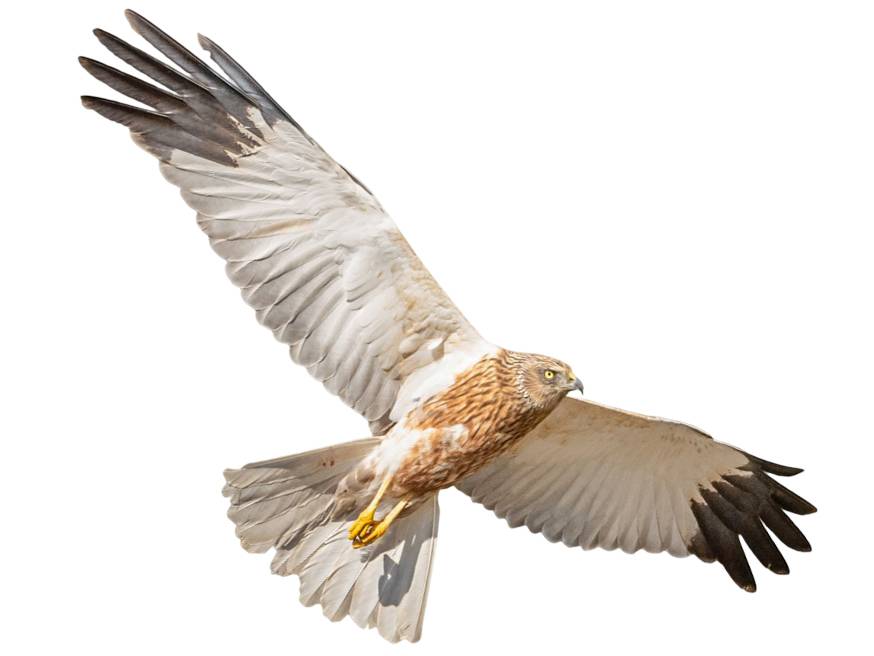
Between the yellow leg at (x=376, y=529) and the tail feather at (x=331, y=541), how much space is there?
21cm

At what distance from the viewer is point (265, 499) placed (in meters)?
7.48

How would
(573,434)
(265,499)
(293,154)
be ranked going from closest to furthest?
(293,154), (265,499), (573,434)

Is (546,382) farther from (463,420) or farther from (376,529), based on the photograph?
(376,529)

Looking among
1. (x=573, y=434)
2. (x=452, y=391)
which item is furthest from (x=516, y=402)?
(x=573, y=434)

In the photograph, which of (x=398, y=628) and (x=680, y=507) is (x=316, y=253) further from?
(x=680, y=507)

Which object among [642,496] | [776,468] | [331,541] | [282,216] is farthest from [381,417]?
[776,468]

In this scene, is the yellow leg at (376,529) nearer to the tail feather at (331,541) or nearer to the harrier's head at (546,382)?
the tail feather at (331,541)

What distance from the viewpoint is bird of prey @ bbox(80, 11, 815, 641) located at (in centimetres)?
700

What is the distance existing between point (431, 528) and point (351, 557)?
0.48 m

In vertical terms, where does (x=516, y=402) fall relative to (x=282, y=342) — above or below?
below

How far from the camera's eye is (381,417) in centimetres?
742

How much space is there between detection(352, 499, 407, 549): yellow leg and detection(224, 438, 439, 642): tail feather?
21 centimetres

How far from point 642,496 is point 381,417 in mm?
1755

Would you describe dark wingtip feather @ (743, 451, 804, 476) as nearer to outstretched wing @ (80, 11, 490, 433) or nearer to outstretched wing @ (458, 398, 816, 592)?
outstretched wing @ (458, 398, 816, 592)
